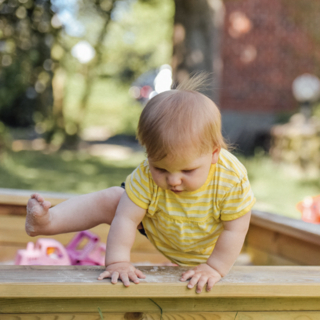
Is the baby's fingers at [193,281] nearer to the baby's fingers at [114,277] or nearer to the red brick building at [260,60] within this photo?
Result: the baby's fingers at [114,277]

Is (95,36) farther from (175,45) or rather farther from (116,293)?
(116,293)

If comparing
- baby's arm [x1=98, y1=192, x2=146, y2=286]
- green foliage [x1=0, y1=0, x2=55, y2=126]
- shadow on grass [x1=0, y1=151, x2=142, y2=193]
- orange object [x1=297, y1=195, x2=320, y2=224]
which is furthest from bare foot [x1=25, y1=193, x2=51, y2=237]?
green foliage [x1=0, y1=0, x2=55, y2=126]

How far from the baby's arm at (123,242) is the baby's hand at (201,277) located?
0.14 metres

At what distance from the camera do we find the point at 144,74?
15.5 meters

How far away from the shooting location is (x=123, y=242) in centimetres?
145

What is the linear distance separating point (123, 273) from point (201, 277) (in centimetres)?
23

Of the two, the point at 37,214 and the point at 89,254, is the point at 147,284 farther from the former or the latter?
the point at 89,254

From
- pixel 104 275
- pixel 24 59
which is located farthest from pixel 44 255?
pixel 24 59

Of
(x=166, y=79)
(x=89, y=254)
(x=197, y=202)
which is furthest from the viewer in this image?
(x=166, y=79)

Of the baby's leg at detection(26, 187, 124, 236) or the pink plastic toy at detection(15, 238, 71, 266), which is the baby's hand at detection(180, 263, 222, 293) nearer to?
the baby's leg at detection(26, 187, 124, 236)

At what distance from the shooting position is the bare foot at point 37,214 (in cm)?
156

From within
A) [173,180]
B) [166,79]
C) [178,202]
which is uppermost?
[166,79]

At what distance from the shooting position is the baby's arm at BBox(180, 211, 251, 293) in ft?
4.23

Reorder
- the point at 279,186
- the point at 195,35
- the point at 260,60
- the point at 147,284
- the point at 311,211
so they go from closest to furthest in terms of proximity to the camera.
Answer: the point at 147,284, the point at 311,211, the point at 195,35, the point at 279,186, the point at 260,60
